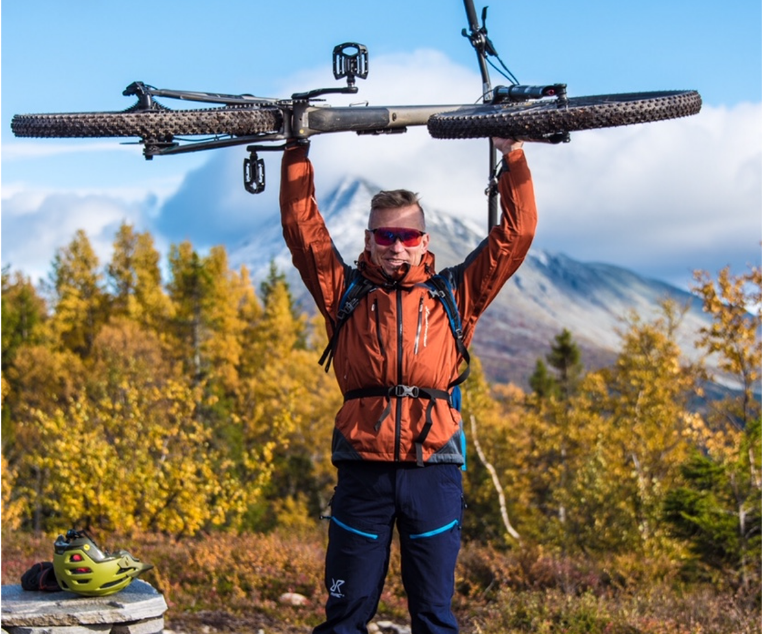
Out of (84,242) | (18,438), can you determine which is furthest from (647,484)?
(84,242)

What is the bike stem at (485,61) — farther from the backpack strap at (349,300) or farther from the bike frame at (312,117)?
the backpack strap at (349,300)

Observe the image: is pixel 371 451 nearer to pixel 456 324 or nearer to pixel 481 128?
pixel 456 324

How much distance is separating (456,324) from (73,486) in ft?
Result: 58.1

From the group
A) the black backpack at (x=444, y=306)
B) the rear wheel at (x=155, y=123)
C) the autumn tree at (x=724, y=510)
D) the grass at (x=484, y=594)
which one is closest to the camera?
the black backpack at (x=444, y=306)

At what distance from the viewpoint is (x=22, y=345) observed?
151ft

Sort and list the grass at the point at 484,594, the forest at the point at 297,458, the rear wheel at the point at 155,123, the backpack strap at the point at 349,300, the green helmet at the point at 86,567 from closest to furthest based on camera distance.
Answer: the backpack strap at the point at 349,300 < the rear wheel at the point at 155,123 < the green helmet at the point at 86,567 < the grass at the point at 484,594 < the forest at the point at 297,458

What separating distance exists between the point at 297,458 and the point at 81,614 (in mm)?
42834

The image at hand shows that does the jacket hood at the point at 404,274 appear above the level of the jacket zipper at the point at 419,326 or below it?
above

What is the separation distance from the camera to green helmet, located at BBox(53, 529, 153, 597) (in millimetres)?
7848

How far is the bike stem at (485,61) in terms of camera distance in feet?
18.7

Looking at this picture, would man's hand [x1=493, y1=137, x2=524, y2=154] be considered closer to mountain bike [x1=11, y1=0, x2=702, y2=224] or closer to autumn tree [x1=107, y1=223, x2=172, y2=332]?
mountain bike [x1=11, y1=0, x2=702, y2=224]

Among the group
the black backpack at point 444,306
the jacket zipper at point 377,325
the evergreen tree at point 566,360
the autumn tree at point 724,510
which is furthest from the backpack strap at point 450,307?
the evergreen tree at point 566,360

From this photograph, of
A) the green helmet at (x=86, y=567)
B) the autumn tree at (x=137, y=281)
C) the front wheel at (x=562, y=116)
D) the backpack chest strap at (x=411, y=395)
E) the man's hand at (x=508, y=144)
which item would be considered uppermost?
the autumn tree at (x=137, y=281)

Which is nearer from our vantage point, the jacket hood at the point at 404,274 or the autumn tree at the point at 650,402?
the jacket hood at the point at 404,274
